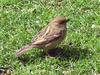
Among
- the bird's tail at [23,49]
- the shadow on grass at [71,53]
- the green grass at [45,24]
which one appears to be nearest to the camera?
the green grass at [45,24]

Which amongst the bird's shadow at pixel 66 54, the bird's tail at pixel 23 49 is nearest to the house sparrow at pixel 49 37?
the bird's tail at pixel 23 49

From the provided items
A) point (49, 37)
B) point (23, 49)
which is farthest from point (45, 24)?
point (23, 49)

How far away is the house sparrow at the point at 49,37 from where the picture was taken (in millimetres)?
7805

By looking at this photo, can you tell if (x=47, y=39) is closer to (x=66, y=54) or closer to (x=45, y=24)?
(x=66, y=54)

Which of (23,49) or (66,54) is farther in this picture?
(66,54)

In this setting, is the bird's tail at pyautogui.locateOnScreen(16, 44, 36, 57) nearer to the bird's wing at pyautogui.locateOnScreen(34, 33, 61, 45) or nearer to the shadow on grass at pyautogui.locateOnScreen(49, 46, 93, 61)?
the bird's wing at pyautogui.locateOnScreen(34, 33, 61, 45)

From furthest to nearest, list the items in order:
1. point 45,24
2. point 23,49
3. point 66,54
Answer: point 45,24, point 66,54, point 23,49

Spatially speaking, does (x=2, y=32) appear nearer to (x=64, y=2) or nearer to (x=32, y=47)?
(x=32, y=47)

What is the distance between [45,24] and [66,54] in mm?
1184

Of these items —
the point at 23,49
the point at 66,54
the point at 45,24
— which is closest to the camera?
the point at 23,49

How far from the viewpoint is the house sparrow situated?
7.80 meters

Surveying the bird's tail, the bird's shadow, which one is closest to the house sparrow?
the bird's tail

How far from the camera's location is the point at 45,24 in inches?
353

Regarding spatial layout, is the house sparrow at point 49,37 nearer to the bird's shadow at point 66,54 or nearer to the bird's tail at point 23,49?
the bird's tail at point 23,49
